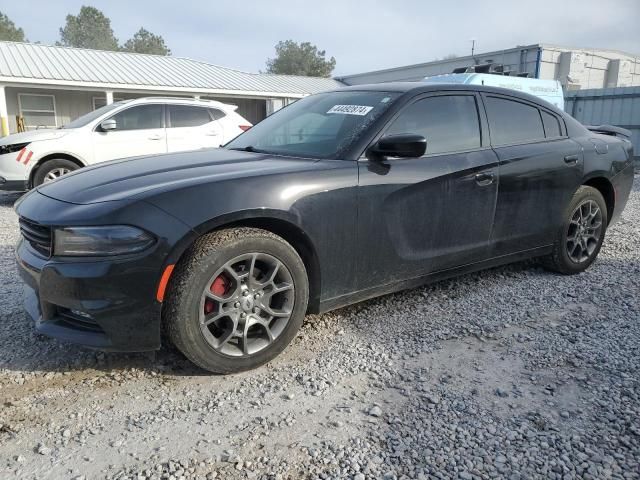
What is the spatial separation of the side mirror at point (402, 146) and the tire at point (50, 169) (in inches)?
244

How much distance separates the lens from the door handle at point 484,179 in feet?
11.5

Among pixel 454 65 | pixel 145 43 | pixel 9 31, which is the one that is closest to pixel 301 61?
pixel 145 43

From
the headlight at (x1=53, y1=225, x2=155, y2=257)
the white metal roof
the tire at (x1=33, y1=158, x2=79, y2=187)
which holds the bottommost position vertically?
the tire at (x1=33, y1=158, x2=79, y2=187)

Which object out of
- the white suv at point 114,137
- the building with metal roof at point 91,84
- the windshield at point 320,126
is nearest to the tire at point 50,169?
the white suv at point 114,137

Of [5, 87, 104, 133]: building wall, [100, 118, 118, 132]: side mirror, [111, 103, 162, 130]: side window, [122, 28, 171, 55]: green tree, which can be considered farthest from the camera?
[122, 28, 171, 55]: green tree

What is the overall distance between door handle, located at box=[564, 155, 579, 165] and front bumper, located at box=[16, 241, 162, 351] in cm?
333

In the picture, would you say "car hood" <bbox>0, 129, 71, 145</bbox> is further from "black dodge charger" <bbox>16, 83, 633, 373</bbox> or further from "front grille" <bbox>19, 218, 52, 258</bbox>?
"front grille" <bbox>19, 218, 52, 258</bbox>

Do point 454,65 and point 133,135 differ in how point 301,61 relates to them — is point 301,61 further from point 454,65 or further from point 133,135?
point 133,135

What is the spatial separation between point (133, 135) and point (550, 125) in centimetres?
660

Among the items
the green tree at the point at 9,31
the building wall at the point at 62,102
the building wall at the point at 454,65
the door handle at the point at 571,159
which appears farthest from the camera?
the green tree at the point at 9,31

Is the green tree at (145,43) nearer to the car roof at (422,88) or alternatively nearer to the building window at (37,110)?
the building window at (37,110)

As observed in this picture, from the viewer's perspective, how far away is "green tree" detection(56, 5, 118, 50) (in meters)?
73.1

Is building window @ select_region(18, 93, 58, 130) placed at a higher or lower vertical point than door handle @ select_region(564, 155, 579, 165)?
higher

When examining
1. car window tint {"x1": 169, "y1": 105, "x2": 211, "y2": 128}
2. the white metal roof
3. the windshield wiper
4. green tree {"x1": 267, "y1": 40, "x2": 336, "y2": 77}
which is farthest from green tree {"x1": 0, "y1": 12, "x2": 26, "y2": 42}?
the windshield wiper
